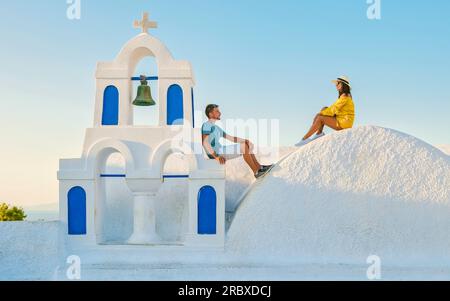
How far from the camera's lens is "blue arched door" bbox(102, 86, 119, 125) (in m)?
9.38

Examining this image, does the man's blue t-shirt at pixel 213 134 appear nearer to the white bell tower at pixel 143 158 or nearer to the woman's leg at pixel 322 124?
the white bell tower at pixel 143 158

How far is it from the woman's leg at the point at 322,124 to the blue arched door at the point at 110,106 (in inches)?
165

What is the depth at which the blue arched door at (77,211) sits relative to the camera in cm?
911

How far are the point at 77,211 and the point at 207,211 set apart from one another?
7.86 feet

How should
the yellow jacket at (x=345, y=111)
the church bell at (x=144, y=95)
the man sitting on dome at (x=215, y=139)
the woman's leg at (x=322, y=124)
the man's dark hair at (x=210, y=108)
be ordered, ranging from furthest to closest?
the woman's leg at (x=322, y=124), the yellow jacket at (x=345, y=111), the church bell at (x=144, y=95), the man's dark hair at (x=210, y=108), the man sitting on dome at (x=215, y=139)

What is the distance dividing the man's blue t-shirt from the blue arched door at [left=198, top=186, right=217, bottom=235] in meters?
0.80

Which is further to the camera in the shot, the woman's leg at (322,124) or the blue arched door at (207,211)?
the woman's leg at (322,124)

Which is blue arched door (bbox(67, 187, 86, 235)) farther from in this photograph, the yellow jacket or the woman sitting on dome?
the yellow jacket

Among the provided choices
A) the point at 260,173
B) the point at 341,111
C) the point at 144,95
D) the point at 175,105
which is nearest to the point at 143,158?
the point at 175,105

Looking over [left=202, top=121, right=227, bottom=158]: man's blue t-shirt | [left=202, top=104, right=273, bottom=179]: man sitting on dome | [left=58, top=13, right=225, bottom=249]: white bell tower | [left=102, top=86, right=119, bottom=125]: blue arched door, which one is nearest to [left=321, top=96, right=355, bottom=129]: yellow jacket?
[left=202, top=104, right=273, bottom=179]: man sitting on dome

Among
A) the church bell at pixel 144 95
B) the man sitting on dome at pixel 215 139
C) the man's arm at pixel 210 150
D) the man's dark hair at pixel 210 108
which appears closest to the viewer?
the man's arm at pixel 210 150

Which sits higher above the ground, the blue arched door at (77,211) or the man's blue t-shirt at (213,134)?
the man's blue t-shirt at (213,134)

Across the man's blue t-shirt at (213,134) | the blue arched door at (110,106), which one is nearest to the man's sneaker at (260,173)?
the man's blue t-shirt at (213,134)

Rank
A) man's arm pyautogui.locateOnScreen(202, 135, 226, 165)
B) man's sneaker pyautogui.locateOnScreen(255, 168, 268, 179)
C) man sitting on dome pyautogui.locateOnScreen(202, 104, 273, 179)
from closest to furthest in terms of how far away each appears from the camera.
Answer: man's arm pyautogui.locateOnScreen(202, 135, 226, 165), man sitting on dome pyautogui.locateOnScreen(202, 104, 273, 179), man's sneaker pyautogui.locateOnScreen(255, 168, 268, 179)
